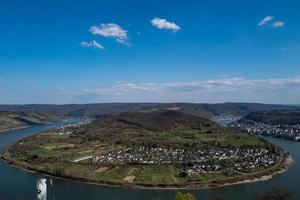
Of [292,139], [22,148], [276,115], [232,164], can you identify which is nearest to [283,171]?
[232,164]

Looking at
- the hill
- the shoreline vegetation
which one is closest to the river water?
the shoreline vegetation

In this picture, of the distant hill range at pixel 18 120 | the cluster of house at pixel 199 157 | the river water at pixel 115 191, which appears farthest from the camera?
the distant hill range at pixel 18 120

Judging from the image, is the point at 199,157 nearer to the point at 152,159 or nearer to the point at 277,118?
the point at 152,159

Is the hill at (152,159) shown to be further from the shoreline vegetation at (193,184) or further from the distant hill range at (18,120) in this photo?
the distant hill range at (18,120)

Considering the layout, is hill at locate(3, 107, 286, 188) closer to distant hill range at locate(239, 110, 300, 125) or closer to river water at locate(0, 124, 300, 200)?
river water at locate(0, 124, 300, 200)

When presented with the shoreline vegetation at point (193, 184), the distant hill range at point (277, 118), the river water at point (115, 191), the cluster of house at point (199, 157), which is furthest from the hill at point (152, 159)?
the distant hill range at point (277, 118)

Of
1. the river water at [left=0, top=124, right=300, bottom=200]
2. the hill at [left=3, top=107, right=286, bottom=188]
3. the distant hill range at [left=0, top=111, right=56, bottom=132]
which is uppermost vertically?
the distant hill range at [left=0, top=111, right=56, bottom=132]
